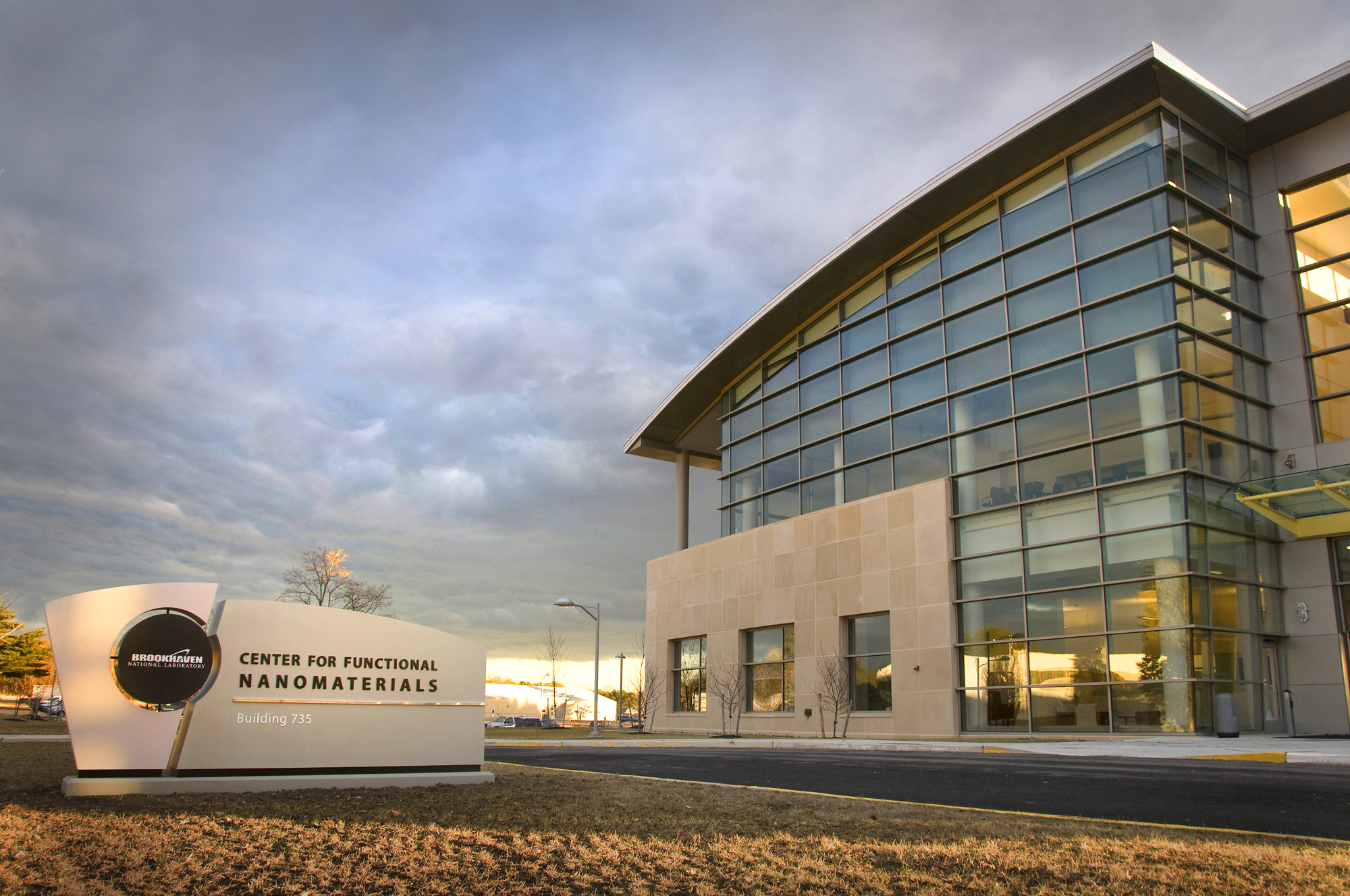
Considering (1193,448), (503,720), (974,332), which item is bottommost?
(503,720)

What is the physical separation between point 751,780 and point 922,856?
6591mm

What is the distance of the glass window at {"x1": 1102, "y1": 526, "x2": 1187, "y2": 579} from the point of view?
24141 millimetres

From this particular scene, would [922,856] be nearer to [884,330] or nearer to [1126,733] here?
[1126,733]

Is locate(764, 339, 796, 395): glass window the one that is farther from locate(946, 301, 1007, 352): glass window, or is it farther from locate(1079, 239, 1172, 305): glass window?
locate(1079, 239, 1172, 305): glass window

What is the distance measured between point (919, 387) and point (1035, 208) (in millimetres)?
6870

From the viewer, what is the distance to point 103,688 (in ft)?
30.5

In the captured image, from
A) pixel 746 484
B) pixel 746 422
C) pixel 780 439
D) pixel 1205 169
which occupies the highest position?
pixel 1205 169

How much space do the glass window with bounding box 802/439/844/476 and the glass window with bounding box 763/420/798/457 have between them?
3.26 ft

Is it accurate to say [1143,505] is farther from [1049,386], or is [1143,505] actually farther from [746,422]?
[746,422]

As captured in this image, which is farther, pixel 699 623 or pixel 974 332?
pixel 699 623

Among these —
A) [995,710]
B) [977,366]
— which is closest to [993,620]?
[995,710]

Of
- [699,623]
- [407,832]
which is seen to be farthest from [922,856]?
[699,623]

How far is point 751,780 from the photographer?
1249cm

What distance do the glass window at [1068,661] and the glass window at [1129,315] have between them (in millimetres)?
8551
